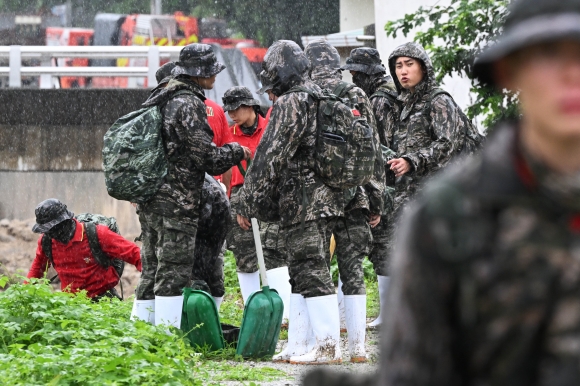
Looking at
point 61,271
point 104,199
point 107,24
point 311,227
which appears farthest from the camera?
point 107,24

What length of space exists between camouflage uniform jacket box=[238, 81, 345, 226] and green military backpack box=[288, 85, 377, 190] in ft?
0.17

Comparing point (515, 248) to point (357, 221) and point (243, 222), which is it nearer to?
point (357, 221)

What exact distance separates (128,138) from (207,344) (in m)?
1.52

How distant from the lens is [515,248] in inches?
71.9

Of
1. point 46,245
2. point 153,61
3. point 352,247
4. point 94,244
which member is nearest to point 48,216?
point 46,245

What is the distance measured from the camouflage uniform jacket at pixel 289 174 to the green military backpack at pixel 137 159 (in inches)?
28.9

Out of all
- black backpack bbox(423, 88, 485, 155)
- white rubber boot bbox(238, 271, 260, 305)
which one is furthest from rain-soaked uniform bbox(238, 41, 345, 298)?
white rubber boot bbox(238, 271, 260, 305)

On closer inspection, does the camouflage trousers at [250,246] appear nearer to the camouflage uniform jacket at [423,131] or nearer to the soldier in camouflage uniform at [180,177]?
the camouflage uniform jacket at [423,131]

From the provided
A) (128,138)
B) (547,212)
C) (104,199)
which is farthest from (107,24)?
(547,212)

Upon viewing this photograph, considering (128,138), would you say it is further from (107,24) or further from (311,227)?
(107,24)

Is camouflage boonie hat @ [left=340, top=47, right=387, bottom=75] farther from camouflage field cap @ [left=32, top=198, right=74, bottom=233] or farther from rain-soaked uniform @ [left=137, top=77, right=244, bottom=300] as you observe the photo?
camouflage field cap @ [left=32, top=198, right=74, bottom=233]

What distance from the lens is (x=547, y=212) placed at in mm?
1830

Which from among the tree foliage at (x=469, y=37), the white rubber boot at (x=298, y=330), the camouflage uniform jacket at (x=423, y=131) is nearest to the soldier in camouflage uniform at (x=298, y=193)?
the white rubber boot at (x=298, y=330)

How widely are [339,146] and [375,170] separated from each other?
74cm
